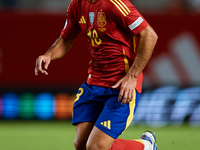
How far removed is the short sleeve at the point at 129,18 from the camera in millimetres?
3977

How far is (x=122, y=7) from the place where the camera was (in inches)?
157

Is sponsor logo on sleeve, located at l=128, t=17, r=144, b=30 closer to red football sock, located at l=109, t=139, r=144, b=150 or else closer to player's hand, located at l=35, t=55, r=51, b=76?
player's hand, located at l=35, t=55, r=51, b=76

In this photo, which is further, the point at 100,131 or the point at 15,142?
the point at 15,142

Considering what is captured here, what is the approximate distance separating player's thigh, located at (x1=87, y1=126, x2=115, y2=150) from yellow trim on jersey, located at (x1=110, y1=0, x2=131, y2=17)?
1.02 meters

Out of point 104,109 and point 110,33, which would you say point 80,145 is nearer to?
point 104,109

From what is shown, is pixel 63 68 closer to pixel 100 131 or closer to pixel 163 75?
pixel 163 75

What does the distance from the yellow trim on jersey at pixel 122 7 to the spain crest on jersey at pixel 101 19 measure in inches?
6.1

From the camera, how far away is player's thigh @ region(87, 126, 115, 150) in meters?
4.05

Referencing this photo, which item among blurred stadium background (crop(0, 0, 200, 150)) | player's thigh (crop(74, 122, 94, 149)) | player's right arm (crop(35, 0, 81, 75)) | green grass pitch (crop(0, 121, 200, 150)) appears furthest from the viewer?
blurred stadium background (crop(0, 0, 200, 150))

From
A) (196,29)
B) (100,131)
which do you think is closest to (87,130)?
(100,131)

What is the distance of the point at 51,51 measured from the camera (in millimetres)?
4613

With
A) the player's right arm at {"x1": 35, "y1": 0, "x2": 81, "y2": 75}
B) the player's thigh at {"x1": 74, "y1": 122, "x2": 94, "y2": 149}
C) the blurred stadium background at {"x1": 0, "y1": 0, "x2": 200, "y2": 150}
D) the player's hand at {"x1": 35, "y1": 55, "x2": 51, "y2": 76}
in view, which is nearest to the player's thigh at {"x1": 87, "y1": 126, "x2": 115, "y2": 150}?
the player's thigh at {"x1": 74, "y1": 122, "x2": 94, "y2": 149}

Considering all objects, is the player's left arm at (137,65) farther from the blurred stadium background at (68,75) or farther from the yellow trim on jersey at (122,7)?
the blurred stadium background at (68,75)

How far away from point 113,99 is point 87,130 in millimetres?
396
